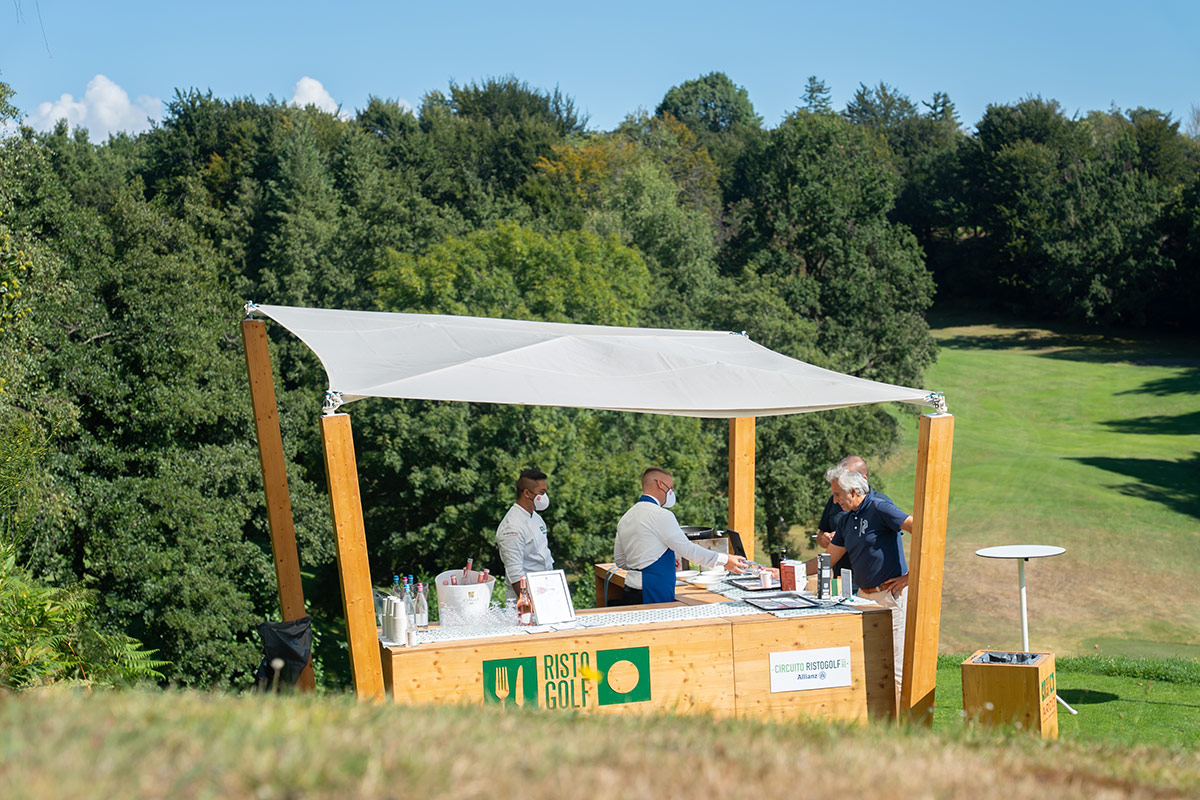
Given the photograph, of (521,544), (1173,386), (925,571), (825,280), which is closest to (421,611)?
(521,544)

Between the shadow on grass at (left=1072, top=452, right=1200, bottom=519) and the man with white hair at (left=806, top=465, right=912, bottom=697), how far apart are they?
24.6m

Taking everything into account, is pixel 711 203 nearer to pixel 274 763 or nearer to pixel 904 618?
pixel 904 618

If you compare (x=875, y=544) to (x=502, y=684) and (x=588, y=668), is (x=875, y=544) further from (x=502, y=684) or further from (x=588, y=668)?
(x=502, y=684)

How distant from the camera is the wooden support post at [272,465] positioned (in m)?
6.76

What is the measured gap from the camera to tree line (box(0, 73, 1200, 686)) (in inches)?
644

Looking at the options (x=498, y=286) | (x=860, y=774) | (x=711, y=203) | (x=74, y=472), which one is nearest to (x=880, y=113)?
(x=711, y=203)

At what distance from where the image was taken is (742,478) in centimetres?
909

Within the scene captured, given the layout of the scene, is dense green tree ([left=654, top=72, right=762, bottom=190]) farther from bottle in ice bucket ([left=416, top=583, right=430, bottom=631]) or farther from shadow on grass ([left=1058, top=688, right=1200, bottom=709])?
bottle in ice bucket ([left=416, top=583, right=430, bottom=631])

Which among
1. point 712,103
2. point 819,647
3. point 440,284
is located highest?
point 712,103

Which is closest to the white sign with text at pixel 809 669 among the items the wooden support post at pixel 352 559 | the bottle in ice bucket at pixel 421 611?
the bottle in ice bucket at pixel 421 611

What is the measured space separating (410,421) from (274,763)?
19715 millimetres

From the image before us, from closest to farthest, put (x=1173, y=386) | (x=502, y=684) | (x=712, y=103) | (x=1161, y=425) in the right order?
(x=502, y=684) → (x=1161, y=425) → (x=1173, y=386) → (x=712, y=103)

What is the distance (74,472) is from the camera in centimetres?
1620

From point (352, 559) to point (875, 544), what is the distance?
10.8 feet
